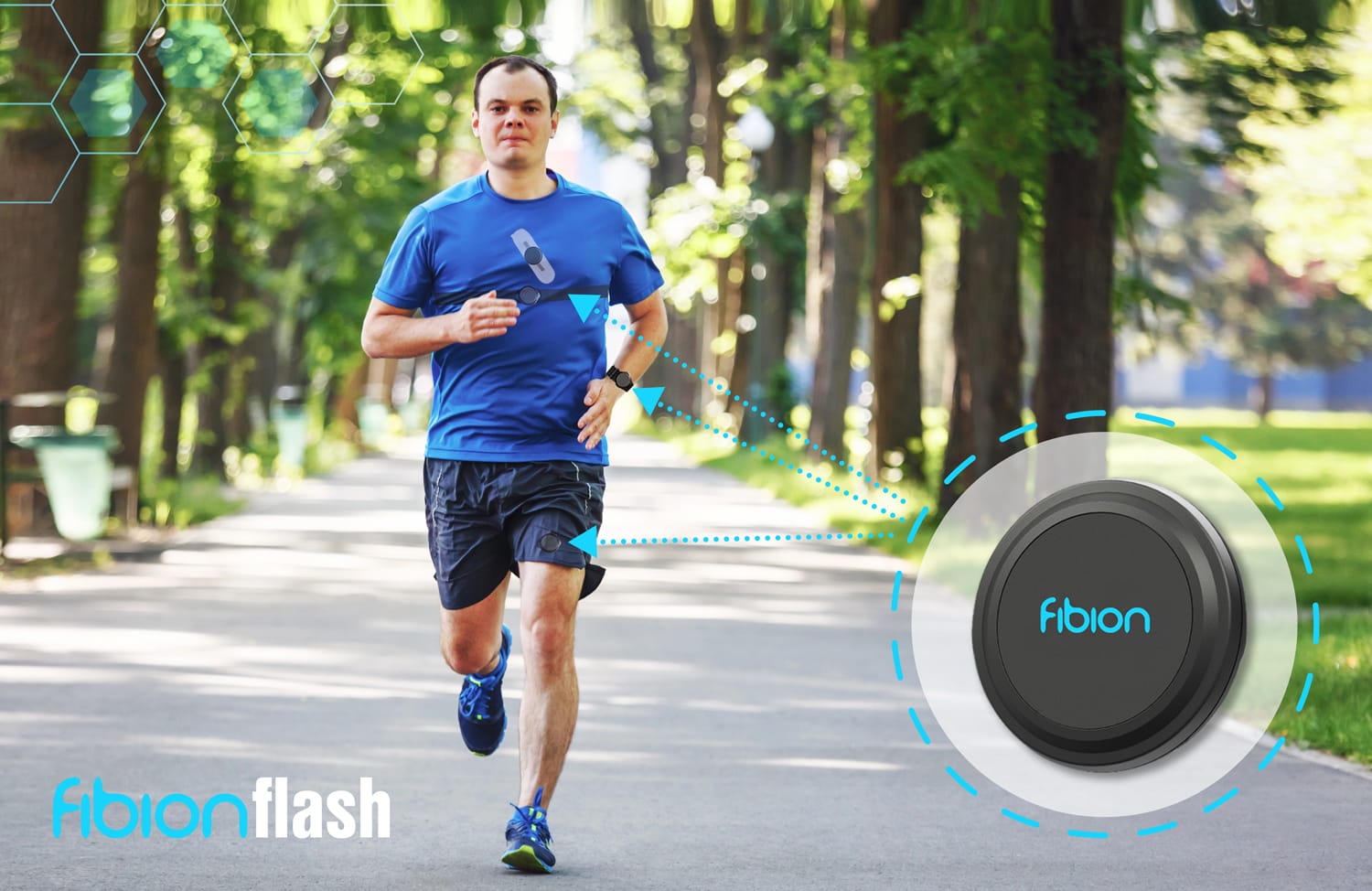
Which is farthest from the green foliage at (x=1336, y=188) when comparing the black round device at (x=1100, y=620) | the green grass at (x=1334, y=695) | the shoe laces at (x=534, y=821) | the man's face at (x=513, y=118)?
the black round device at (x=1100, y=620)

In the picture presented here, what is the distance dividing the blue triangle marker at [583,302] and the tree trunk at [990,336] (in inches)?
468

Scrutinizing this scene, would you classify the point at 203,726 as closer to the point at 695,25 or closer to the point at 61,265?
the point at 61,265

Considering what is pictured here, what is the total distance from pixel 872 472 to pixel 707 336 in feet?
69.2

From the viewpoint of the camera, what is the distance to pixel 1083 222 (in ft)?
45.7

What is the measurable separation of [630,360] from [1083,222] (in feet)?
27.7

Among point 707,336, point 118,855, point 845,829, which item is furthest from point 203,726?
point 707,336

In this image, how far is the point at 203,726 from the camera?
28.3 ft

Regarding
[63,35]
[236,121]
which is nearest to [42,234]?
[63,35]

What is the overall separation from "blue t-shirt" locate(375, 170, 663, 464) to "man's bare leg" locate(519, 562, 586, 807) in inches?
13.7

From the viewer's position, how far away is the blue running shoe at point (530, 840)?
5797 millimetres

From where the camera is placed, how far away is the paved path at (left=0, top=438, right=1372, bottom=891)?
605 centimetres

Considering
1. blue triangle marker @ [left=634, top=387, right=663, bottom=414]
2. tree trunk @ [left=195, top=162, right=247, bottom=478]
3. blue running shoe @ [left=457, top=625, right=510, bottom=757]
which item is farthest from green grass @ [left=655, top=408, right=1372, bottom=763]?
tree trunk @ [left=195, top=162, right=247, bottom=478]

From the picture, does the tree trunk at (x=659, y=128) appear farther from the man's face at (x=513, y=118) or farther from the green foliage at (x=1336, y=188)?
the man's face at (x=513, y=118)

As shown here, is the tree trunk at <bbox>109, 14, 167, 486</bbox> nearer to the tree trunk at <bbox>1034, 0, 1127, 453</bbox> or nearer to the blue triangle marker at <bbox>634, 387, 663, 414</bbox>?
the tree trunk at <bbox>1034, 0, 1127, 453</bbox>
